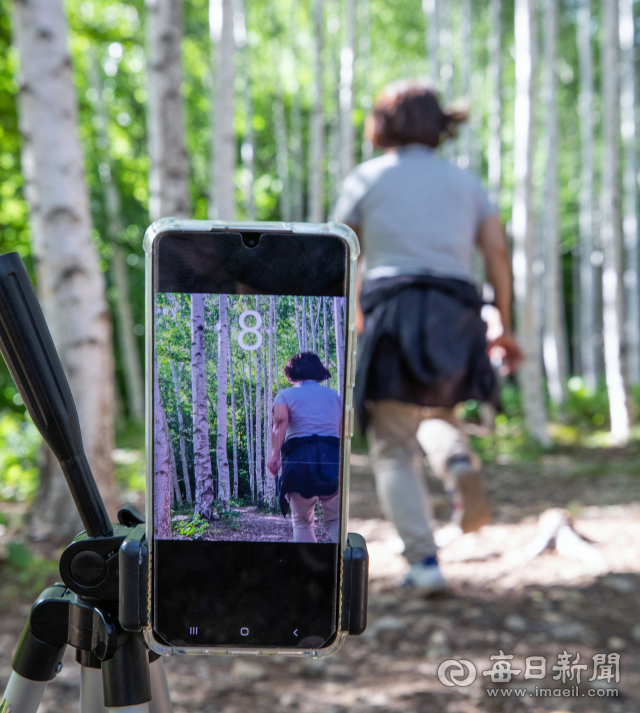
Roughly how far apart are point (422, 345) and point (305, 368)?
2058mm

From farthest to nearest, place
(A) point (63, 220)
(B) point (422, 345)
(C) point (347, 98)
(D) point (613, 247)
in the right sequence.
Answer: (C) point (347, 98) < (D) point (613, 247) < (A) point (63, 220) < (B) point (422, 345)

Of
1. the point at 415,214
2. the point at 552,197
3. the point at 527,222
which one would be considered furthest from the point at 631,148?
the point at 415,214

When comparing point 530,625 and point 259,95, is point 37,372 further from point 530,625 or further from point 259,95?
point 259,95

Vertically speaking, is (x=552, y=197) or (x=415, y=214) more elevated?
(x=552, y=197)

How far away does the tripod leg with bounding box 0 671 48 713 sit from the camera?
73 centimetres

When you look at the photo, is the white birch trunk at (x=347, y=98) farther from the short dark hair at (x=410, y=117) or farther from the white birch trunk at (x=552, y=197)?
the short dark hair at (x=410, y=117)

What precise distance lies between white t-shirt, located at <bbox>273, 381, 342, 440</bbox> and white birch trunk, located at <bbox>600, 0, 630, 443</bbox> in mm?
8620

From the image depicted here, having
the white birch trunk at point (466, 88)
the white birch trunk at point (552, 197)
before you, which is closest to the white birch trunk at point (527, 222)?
the white birch trunk at point (552, 197)

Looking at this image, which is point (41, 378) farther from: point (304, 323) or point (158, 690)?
point (158, 690)

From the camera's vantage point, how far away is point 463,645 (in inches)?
92.7

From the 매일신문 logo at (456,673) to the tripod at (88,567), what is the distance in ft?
5.38

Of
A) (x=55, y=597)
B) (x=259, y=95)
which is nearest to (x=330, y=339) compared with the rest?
(x=55, y=597)

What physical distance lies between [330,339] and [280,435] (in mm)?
103

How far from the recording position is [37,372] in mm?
609
